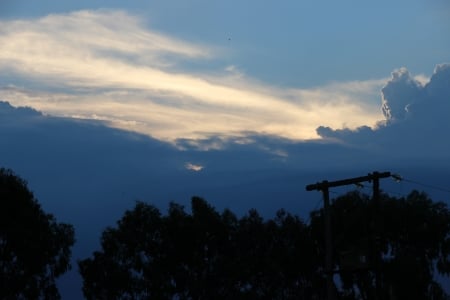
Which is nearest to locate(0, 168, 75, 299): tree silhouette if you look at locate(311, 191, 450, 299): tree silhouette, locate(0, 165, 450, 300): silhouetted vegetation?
locate(0, 165, 450, 300): silhouetted vegetation

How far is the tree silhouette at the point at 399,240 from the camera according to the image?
187 ft

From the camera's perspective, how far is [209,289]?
63.2 meters

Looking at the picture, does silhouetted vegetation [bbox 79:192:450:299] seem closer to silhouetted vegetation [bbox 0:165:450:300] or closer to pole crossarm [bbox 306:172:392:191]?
silhouetted vegetation [bbox 0:165:450:300]

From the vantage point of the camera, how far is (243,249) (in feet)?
215

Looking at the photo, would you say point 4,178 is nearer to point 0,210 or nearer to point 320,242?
point 0,210

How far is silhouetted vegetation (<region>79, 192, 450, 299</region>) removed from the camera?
59.8 metres

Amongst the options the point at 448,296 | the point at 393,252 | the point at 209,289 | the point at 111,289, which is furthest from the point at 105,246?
the point at 448,296

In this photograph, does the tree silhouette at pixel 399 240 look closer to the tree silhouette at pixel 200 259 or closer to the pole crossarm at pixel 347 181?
the tree silhouette at pixel 200 259

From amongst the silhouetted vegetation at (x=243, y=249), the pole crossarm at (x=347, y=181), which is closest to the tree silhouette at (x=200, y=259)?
the silhouetted vegetation at (x=243, y=249)

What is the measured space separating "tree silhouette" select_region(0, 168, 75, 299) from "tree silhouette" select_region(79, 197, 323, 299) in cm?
456

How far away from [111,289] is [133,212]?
20.8 feet

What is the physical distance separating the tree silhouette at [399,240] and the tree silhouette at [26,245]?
19179 millimetres

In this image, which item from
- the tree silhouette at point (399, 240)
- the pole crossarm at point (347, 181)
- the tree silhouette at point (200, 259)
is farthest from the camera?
the tree silhouette at point (200, 259)

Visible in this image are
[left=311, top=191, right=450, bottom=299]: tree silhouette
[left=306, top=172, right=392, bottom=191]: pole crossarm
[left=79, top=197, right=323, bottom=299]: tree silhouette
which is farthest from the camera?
[left=79, top=197, right=323, bottom=299]: tree silhouette
